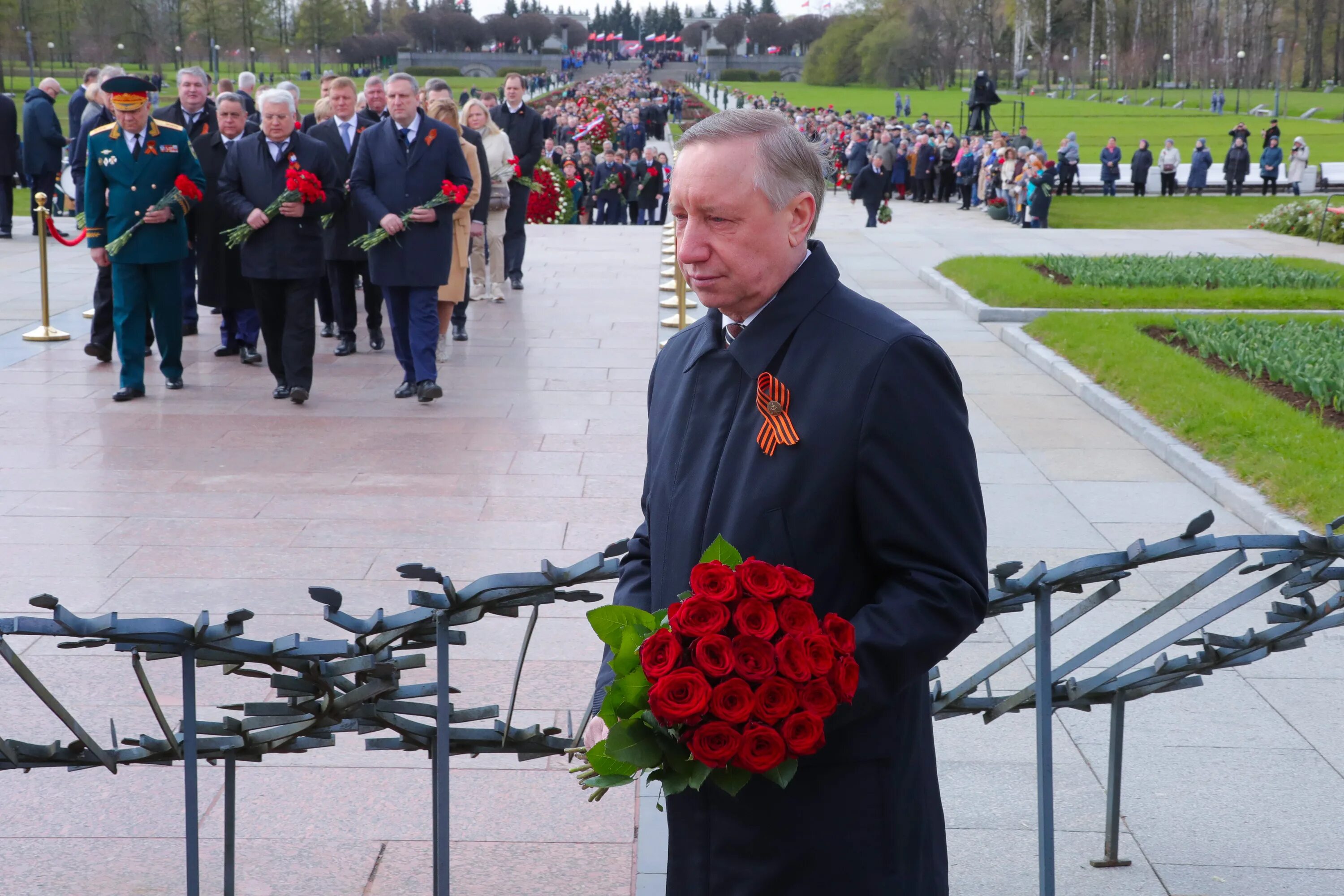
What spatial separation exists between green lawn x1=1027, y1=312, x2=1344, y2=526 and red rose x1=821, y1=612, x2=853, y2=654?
18.1ft

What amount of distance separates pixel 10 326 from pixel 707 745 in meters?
11.8

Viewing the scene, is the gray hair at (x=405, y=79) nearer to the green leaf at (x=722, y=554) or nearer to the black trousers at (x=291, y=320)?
the black trousers at (x=291, y=320)

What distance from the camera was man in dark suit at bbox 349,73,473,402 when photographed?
8.95m

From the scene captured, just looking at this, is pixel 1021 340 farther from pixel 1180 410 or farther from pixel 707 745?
pixel 707 745

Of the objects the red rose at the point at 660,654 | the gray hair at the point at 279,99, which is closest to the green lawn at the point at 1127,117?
the gray hair at the point at 279,99

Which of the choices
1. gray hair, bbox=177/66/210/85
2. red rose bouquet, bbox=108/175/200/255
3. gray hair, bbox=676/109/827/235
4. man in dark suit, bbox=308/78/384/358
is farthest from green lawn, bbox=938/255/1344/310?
gray hair, bbox=676/109/827/235

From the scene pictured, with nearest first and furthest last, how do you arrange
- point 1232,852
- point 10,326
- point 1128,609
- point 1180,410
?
point 1232,852 < point 1128,609 < point 1180,410 < point 10,326

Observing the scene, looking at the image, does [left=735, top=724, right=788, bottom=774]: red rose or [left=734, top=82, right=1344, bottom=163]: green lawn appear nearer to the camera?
[left=735, top=724, right=788, bottom=774]: red rose

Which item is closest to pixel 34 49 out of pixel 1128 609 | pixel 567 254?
pixel 567 254

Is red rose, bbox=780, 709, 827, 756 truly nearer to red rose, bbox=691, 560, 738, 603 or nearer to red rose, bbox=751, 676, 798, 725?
red rose, bbox=751, 676, 798, 725

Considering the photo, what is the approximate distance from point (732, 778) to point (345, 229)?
953 cm

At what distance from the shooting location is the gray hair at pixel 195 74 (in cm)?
1015

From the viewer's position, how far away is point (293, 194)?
29.2 ft

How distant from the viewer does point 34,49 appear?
226 feet
